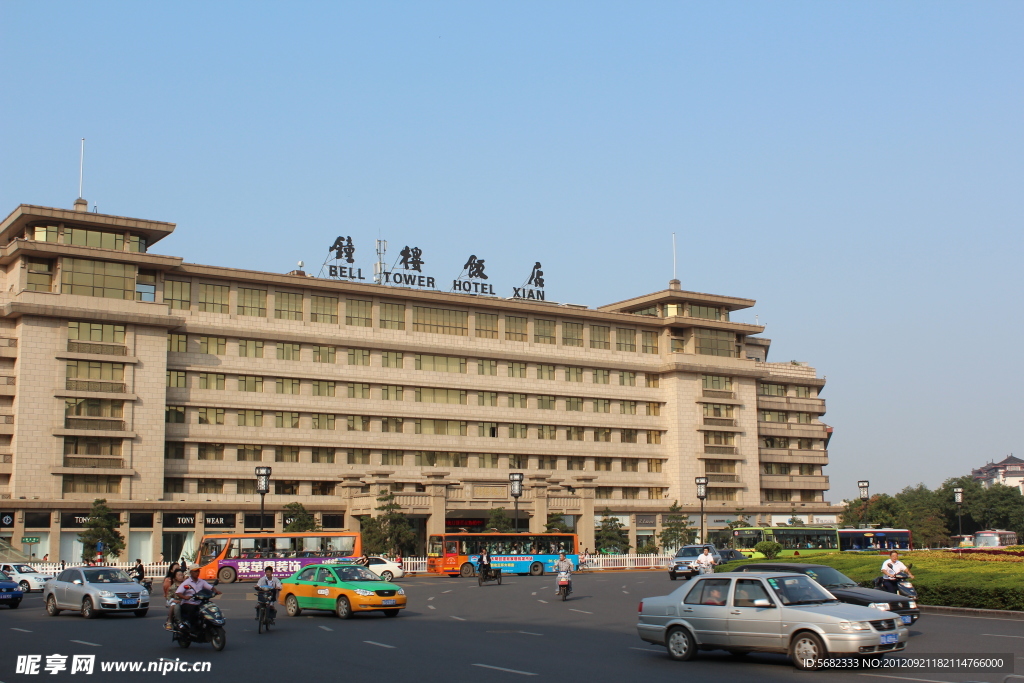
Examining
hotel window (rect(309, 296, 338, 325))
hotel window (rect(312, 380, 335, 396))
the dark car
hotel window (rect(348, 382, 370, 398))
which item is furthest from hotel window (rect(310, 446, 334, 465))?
the dark car

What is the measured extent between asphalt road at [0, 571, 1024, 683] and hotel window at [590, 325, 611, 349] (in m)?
58.6

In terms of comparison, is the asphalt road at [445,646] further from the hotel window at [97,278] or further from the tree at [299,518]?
the hotel window at [97,278]

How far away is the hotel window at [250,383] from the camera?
251 feet

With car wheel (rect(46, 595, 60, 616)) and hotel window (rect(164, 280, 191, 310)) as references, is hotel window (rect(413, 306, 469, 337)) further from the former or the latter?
car wheel (rect(46, 595, 60, 616))

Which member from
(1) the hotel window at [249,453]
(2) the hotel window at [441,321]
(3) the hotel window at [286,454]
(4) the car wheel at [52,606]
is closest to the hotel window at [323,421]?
(3) the hotel window at [286,454]

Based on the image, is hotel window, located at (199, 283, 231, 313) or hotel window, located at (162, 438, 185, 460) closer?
hotel window, located at (162, 438, 185, 460)

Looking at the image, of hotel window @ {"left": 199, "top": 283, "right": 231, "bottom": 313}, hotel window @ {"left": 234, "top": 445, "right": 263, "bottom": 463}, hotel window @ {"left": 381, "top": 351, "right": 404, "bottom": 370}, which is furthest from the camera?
hotel window @ {"left": 381, "top": 351, "right": 404, "bottom": 370}

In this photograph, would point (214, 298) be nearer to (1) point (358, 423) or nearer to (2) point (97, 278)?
(2) point (97, 278)

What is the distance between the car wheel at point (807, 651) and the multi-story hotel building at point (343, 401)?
5791 centimetres

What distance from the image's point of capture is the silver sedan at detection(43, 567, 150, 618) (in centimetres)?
2989

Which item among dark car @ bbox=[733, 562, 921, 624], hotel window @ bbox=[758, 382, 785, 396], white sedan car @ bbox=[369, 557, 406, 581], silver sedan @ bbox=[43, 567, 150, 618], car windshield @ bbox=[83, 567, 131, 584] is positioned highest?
hotel window @ bbox=[758, 382, 785, 396]

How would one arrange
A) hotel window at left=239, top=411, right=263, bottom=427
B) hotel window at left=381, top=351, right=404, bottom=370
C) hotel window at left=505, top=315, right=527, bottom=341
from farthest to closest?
hotel window at left=505, top=315, right=527, bottom=341 < hotel window at left=381, top=351, right=404, bottom=370 < hotel window at left=239, top=411, right=263, bottom=427

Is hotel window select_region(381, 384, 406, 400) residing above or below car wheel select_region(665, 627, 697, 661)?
above

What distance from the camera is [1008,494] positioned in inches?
5020
